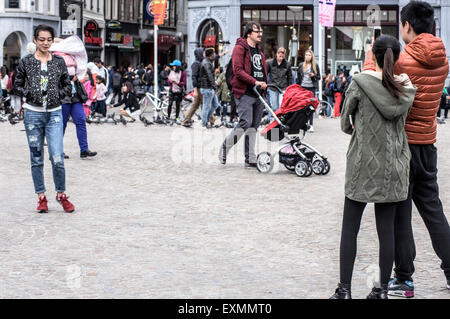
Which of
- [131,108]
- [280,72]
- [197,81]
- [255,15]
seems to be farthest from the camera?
[255,15]

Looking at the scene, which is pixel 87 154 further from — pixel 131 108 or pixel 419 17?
pixel 131 108

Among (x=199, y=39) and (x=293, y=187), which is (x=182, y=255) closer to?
(x=293, y=187)

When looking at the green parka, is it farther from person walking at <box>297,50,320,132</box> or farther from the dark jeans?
person walking at <box>297,50,320,132</box>

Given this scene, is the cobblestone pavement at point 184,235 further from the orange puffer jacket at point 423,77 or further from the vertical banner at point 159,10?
the vertical banner at point 159,10

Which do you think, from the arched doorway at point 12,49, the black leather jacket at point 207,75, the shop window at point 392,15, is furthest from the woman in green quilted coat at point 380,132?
the arched doorway at point 12,49

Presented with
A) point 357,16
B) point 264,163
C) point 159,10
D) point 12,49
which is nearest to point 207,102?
point 159,10

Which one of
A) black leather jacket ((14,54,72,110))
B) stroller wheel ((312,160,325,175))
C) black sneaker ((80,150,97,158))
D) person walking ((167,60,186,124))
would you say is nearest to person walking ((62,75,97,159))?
black sneaker ((80,150,97,158))

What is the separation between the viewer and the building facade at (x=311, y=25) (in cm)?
3828

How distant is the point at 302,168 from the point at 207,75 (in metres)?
9.94

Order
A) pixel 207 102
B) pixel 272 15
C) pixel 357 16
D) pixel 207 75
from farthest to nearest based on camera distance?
pixel 272 15 < pixel 357 16 < pixel 207 102 < pixel 207 75

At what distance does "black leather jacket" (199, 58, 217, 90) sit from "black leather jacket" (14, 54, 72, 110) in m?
12.7

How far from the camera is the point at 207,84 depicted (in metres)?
22.1

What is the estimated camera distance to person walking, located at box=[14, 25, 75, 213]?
356 inches
